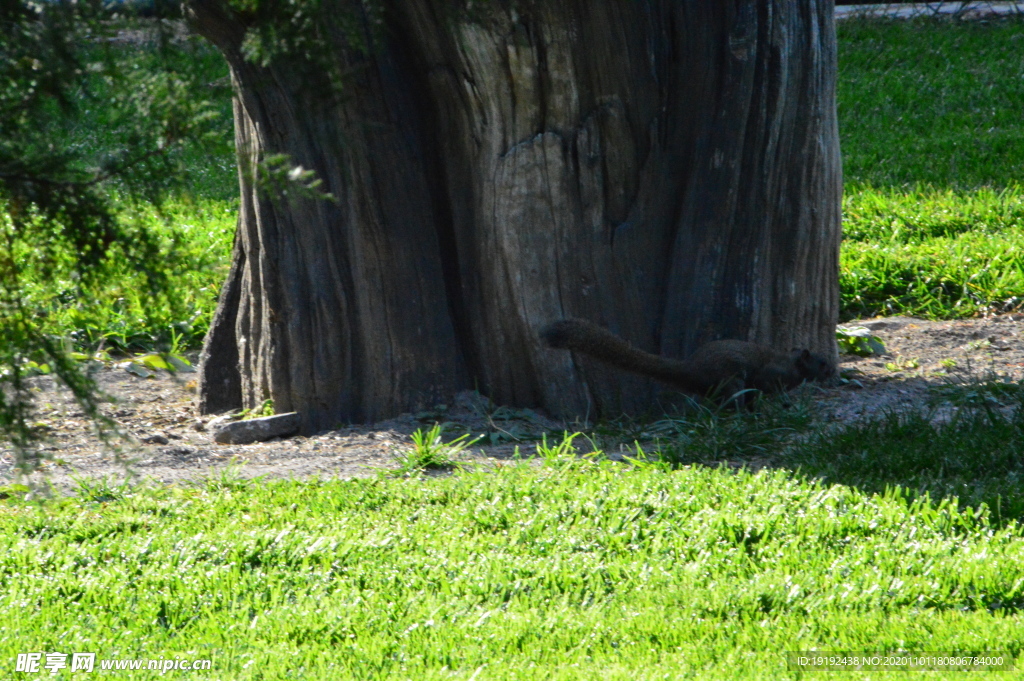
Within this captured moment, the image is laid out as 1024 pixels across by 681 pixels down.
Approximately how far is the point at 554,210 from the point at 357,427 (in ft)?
4.91

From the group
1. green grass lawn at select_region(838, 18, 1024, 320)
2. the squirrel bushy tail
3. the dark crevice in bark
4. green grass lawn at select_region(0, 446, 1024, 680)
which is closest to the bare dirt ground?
the dark crevice in bark

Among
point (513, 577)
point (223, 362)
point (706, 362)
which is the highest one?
point (223, 362)

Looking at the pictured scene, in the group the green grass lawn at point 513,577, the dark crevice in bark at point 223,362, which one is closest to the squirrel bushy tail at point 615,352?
the green grass lawn at point 513,577

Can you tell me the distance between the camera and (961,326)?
7.11m

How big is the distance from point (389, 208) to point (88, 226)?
3171 millimetres

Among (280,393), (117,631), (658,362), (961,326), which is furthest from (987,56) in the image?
(117,631)

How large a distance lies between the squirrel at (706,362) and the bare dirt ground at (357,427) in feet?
0.71

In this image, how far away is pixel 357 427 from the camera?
5586 millimetres

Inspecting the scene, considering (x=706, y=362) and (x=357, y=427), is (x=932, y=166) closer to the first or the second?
(x=706, y=362)

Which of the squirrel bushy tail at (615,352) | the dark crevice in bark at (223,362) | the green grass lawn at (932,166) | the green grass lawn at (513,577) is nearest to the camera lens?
the green grass lawn at (513,577)

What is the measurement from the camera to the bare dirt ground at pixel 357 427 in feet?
16.5

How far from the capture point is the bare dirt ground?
16.5 feet

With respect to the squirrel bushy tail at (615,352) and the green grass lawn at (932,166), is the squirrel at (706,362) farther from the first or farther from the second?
the green grass lawn at (932,166)

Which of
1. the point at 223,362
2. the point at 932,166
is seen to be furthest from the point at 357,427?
the point at 932,166
